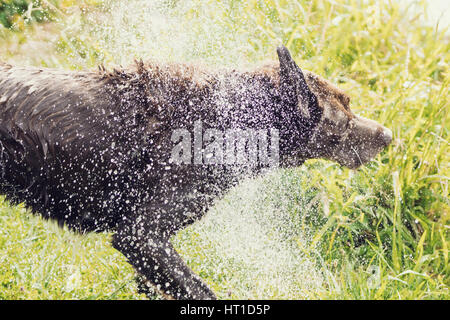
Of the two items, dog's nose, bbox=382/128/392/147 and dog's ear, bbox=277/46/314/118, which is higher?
dog's ear, bbox=277/46/314/118

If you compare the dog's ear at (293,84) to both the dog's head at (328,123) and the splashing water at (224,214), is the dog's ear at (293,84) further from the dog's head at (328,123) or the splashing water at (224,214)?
the splashing water at (224,214)

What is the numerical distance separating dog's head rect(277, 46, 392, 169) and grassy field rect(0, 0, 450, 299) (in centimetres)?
36

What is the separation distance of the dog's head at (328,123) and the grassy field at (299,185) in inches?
14.3

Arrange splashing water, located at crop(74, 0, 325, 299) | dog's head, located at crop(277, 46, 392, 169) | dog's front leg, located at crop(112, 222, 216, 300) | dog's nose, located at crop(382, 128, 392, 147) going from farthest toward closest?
dog's nose, located at crop(382, 128, 392, 147) < splashing water, located at crop(74, 0, 325, 299) < dog's head, located at crop(277, 46, 392, 169) < dog's front leg, located at crop(112, 222, 216, 300)

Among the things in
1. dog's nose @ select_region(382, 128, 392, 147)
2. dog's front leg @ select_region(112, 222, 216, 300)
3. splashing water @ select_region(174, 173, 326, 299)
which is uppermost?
dog's nose @ select_region(382, 128, 392, 147)

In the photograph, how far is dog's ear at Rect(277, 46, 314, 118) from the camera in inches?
126

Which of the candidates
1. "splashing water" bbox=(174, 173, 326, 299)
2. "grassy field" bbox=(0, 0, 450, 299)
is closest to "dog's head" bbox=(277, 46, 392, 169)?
"grassy field" bbox=(0, 0, 450, 299)

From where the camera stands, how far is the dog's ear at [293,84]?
320 centimetres

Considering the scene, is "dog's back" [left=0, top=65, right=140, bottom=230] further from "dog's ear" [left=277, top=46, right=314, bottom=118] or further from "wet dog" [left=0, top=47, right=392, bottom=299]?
"dog's ear" [left=277, top=46, right=314, bottom=118]

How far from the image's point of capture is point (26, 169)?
336 centimetres

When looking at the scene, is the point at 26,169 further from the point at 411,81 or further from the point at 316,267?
the point at 411,81

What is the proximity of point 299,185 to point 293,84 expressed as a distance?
1.47 m

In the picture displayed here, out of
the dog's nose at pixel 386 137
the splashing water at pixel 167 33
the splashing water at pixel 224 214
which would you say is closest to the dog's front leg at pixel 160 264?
the splashing water at pixel 224 214

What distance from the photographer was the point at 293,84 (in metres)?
3.28
